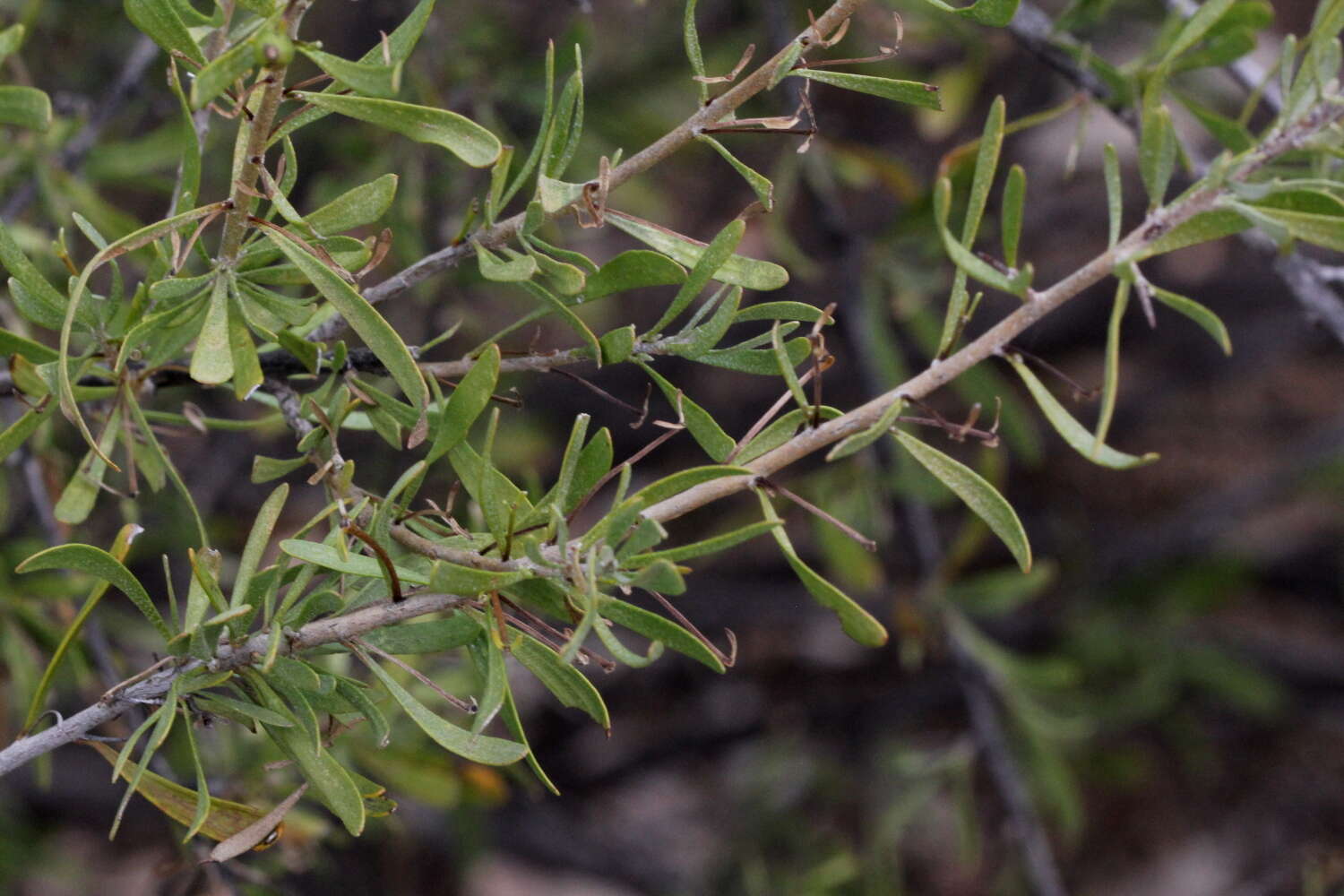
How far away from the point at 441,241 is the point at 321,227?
720mm

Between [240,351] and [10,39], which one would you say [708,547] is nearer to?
[240,351]

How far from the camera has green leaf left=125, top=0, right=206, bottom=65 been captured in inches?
17.1

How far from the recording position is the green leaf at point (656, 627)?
1.41ft

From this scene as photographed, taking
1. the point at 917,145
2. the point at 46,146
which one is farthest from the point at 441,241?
the point at 917,145

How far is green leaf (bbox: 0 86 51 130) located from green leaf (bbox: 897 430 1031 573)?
1.36 ft

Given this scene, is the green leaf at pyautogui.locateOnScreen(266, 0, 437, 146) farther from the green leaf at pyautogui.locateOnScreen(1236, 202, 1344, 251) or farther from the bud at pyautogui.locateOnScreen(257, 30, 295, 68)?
the green leaf at pyautogui.locateOnScreen(1236, 202, 1344, 251)

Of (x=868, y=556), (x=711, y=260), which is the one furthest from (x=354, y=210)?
(x=868, y=556)

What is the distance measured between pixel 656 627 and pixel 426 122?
217 mm

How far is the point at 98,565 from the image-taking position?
0.46m

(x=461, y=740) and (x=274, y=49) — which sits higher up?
(x=274, y=49)

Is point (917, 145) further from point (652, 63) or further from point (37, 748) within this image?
point (37, 748)

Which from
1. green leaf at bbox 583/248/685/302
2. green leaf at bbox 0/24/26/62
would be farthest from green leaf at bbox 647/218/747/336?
green leaf at bbox 0/24/26/62

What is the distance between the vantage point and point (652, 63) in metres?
1.48

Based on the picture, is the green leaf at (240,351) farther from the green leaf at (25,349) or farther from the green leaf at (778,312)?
the green leaf at (778,312)
